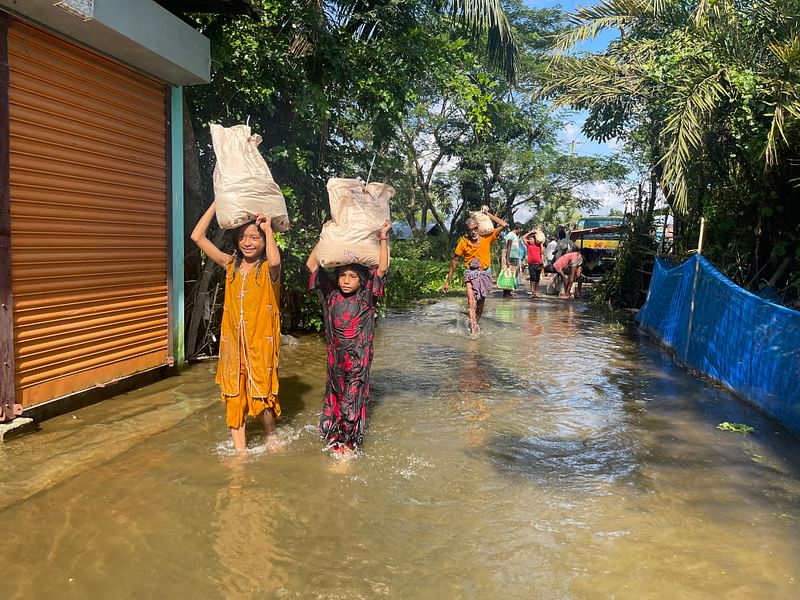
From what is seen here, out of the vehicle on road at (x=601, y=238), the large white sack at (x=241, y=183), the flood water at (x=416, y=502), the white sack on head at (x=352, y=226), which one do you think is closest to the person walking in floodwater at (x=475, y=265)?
the flood water at (x=416, y=502)

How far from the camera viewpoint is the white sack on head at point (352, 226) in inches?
169

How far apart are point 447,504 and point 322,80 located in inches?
223

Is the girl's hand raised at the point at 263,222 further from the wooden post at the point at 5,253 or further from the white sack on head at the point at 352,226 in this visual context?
the wooden post at the point at 5,253

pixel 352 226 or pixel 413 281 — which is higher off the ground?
pixel 352 226

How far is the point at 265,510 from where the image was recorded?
3584mm

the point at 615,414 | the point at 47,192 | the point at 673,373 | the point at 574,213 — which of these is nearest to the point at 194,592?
the point at 47,192

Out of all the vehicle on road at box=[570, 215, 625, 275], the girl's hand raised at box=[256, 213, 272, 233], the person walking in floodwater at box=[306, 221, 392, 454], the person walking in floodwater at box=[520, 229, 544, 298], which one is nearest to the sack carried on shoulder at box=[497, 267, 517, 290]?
the person walking in floodwater at box=[520, 229, 544, 298]

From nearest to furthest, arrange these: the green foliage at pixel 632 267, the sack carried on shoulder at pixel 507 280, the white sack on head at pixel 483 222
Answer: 1. the white sack on head at pixel 483 222
2. the green foliage at pixel 632 267
3. the sack carried on shoulder at pixel 507 280

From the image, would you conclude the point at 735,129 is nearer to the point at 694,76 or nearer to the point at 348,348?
the point at 694,76

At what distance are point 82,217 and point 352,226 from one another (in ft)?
8.18

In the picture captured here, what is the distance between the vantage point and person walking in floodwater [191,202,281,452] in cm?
426

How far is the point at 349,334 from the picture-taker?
14.4 ft

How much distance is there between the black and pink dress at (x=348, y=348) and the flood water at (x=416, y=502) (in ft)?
0.72

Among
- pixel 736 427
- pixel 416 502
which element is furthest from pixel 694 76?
pixel 416 502
